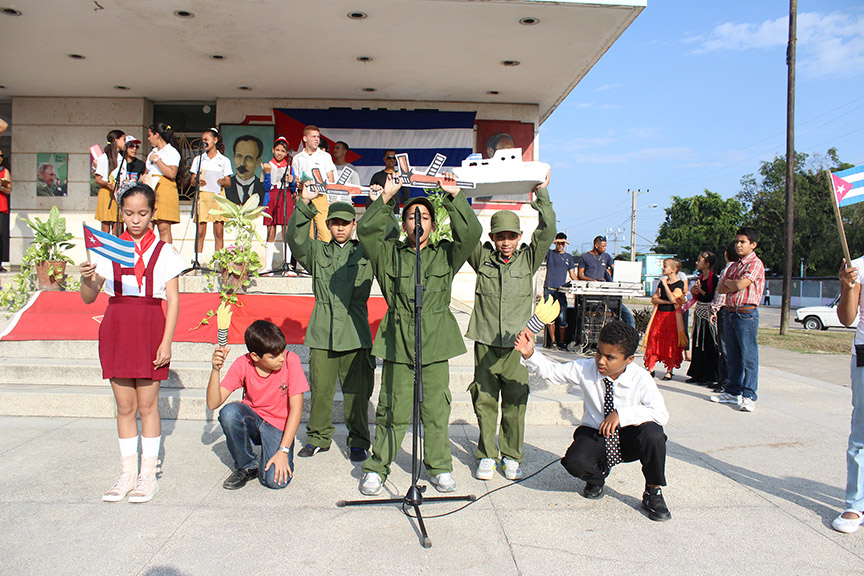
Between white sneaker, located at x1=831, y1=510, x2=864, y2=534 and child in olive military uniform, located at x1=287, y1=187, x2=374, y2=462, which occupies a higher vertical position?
child in olive military uniform, located at x1=287, y1=187, x2=374, y2=462

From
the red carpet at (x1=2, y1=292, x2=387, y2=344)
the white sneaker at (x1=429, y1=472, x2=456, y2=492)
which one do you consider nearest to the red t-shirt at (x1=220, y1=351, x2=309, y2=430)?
the white sneaker at (x1=429, y1=472, x2=456, y2=492)

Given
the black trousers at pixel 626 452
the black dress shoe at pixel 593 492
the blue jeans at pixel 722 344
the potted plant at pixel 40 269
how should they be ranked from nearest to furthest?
1. the black trousers at pixel 626 452
2. the black dress shoe at pixel 593 492
3. the blue jeans at pixel 722 344
4. the potted plant at pixel 40 269

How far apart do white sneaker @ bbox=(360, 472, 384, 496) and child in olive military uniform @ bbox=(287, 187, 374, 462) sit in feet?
2.02

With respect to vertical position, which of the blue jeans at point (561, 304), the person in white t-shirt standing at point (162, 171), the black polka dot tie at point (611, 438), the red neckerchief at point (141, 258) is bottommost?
the black polka dot tie at point (611, 438)

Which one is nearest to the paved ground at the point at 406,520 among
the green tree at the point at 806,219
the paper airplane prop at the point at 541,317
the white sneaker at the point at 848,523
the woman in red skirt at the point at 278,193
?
the white sneaker at the point at 848,523

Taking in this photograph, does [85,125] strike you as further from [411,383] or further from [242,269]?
[411,383]

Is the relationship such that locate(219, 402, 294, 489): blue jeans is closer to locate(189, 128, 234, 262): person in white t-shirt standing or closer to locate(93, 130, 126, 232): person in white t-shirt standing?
locate(189, 128, 234, 262): person in white t-shirt standing

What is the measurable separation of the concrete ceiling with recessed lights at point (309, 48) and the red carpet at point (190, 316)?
385 cm

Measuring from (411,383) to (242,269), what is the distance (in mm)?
3820

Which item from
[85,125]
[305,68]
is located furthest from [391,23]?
[85,125]

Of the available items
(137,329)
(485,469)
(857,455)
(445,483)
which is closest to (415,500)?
(445,483)

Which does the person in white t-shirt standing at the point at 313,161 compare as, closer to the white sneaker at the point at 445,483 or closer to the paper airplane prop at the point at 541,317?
the white sneaker at the point at 445,483

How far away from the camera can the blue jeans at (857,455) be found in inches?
121

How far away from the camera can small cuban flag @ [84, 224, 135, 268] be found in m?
3.06
